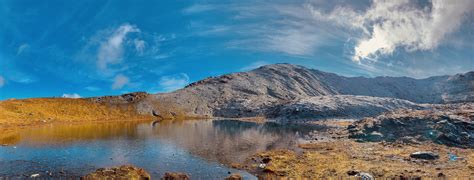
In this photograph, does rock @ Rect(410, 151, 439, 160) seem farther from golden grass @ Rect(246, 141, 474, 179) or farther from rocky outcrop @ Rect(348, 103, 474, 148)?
rocky outcrop @ Rect(348, 103, 474, 148)

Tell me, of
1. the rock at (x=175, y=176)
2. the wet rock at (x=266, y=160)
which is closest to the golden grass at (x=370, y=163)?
the wet rock at (x=266, y=160)

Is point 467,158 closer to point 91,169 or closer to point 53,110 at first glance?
point 91,169

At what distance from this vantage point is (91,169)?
141 feet

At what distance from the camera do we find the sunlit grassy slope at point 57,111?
12825 centimetres

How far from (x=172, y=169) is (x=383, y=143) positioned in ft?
146

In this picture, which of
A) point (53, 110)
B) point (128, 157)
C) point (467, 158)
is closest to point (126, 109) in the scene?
point (53, 110)

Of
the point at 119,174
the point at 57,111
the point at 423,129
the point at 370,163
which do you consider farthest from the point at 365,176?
the point at 57,111

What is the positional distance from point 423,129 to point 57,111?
507 feet

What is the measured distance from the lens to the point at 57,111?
15600 centimetres

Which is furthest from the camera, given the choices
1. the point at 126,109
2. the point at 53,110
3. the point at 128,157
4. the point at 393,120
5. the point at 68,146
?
the point at 126,109

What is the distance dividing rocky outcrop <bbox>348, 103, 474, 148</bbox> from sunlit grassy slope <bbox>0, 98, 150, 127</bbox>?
116282 mm

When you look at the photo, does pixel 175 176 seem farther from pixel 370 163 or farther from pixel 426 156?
pixel 426 156

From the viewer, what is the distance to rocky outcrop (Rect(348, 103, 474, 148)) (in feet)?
205

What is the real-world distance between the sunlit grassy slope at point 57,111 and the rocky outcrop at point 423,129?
11628cm
